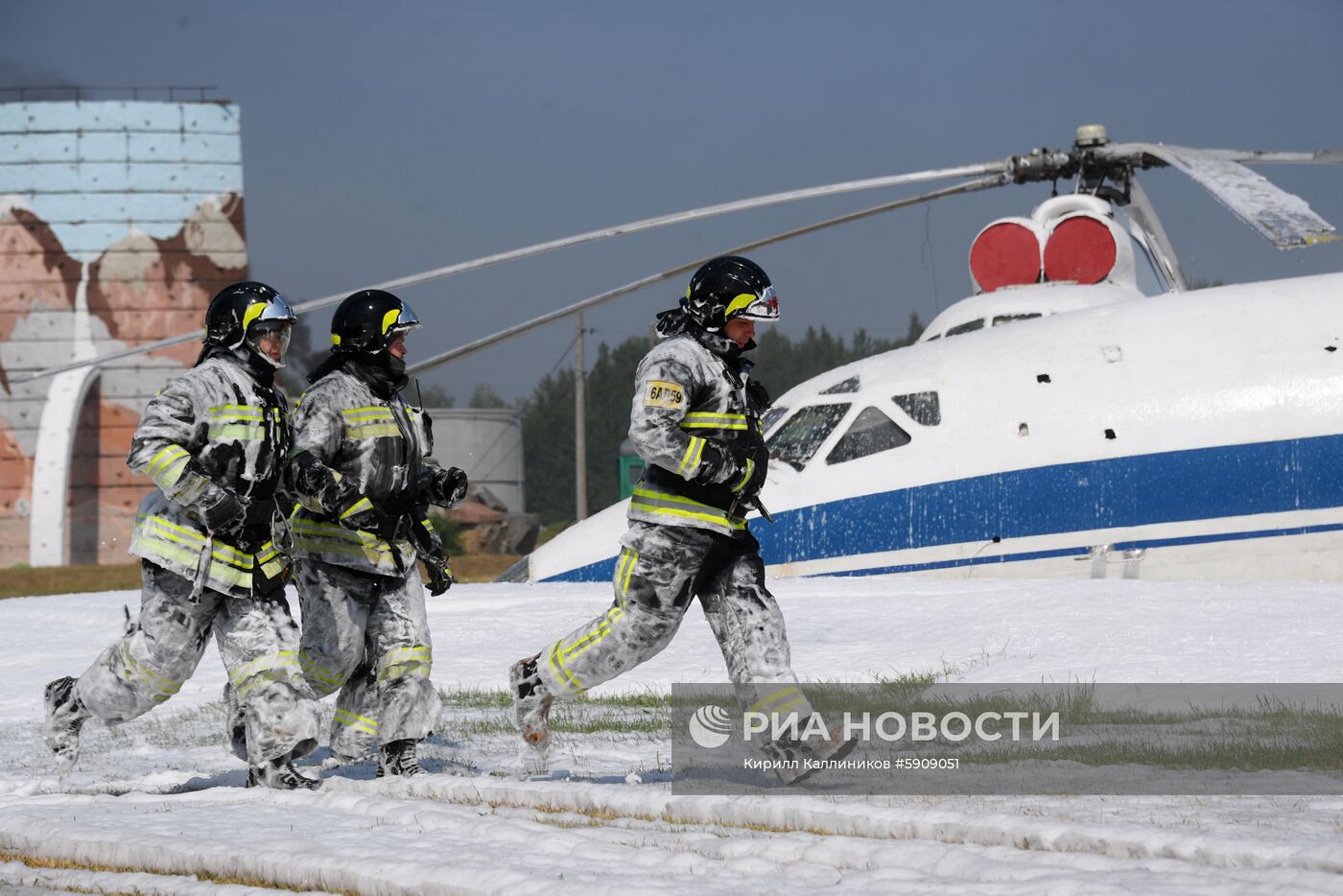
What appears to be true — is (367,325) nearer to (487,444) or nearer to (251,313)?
(251,313)

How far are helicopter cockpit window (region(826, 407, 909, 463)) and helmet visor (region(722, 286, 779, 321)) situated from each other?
720 centimetres

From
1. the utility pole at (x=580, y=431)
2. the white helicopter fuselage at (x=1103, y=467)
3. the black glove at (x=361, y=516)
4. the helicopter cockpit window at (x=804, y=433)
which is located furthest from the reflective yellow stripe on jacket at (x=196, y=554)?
the utility pole at (x=580, y=431)

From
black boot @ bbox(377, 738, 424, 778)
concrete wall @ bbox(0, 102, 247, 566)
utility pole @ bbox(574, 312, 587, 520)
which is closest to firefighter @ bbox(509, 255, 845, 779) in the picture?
black boot @ bbox(377, 738, 424, 778)

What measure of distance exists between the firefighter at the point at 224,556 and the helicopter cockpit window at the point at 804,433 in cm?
759

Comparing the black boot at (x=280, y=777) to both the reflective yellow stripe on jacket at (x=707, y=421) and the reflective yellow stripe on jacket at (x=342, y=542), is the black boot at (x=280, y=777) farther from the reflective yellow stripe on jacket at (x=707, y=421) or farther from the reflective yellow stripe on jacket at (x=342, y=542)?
the reflective yellow stripe on jacket at (x=707, y=421)

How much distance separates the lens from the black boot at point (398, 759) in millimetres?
6926

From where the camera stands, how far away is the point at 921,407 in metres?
14.0

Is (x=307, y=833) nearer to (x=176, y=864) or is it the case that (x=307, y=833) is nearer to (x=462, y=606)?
(x=176, y=864)

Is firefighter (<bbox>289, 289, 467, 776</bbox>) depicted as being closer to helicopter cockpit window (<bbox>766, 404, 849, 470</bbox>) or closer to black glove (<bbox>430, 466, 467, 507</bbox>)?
black glove (<bbox>430, 466, 467, 507</bbox>)

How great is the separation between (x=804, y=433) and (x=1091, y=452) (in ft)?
8.03

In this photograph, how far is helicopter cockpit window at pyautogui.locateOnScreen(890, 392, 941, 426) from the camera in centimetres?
1398

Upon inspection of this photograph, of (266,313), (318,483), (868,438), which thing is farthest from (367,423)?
(868,438)

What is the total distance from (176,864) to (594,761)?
2.46 m

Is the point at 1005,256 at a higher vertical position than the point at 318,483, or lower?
higher
